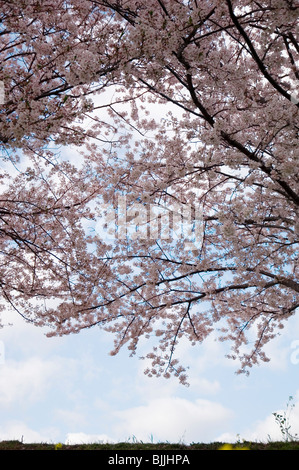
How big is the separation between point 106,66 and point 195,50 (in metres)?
1.01

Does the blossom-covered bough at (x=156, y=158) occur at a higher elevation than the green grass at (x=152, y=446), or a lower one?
higher

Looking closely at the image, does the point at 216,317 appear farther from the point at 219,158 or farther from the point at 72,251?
the point at 219,158

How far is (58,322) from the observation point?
832 centimetres

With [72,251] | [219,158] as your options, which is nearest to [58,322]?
[72,251]

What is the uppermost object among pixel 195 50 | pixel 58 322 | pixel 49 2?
pixel 49 2

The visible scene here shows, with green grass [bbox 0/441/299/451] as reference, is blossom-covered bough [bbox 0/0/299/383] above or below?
above

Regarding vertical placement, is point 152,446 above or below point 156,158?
below

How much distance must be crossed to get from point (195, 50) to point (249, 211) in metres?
1.98

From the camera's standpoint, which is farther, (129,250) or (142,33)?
(129,250)

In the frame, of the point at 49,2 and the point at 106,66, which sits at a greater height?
A: the point at 49,2
